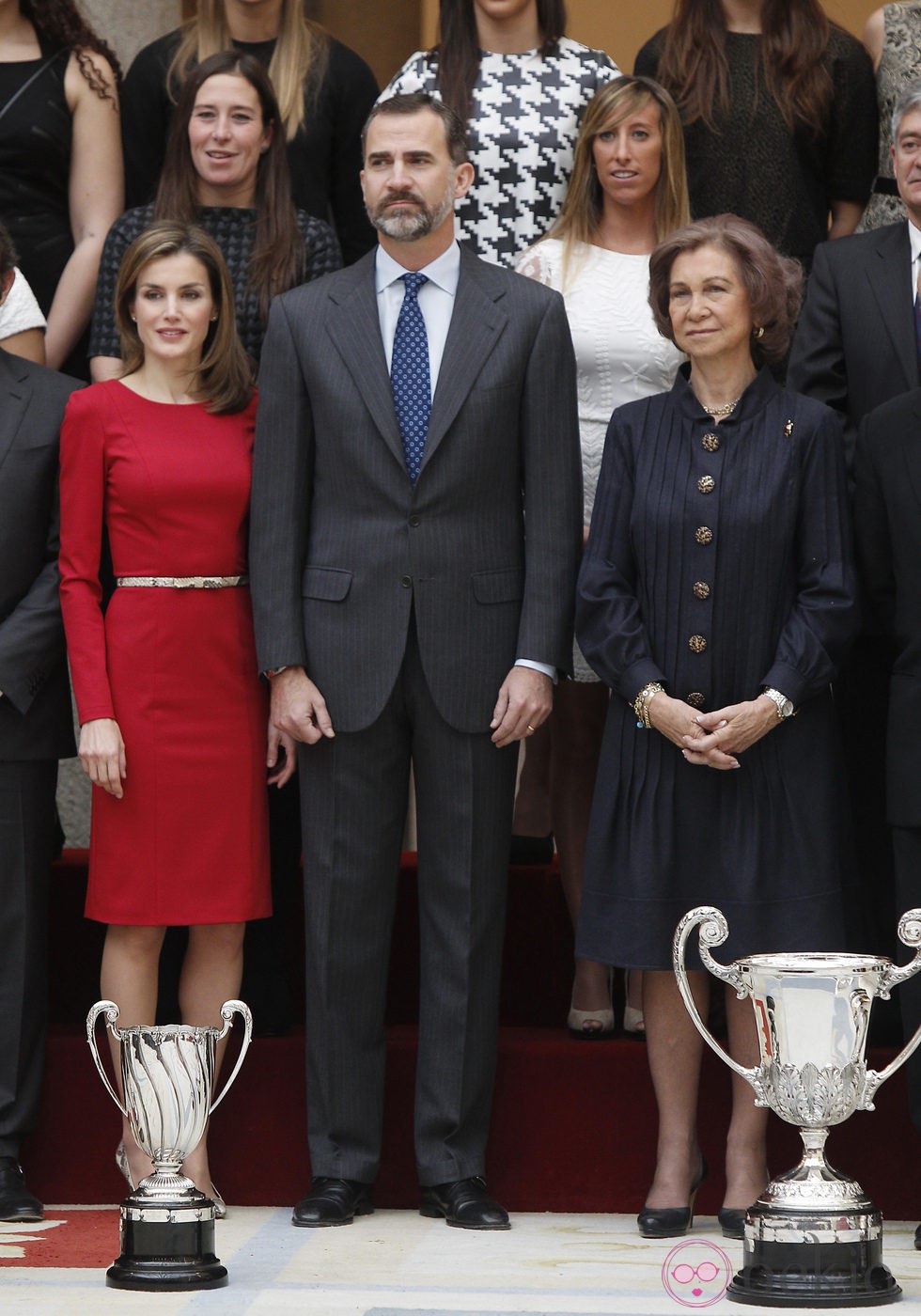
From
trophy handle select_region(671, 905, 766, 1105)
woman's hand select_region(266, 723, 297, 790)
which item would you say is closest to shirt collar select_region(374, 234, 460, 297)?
woman's hand select_region(266, 723, 297, 790)

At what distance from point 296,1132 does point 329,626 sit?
996mm

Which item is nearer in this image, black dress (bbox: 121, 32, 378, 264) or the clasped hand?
the clasped hand

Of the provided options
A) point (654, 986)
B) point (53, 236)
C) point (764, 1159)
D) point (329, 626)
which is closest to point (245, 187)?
point (53, 236)

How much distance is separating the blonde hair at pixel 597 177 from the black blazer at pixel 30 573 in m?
1.08

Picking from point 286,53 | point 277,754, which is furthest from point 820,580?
point 286,53

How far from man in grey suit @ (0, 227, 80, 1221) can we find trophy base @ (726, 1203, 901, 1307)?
139 centimetres

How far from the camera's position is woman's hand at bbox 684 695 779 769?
375 centimetres

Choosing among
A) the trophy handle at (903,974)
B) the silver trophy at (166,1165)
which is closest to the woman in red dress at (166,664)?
the silver trophy at (166,1165)

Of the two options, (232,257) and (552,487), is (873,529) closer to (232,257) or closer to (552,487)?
(552,487)

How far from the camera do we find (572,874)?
177 inches

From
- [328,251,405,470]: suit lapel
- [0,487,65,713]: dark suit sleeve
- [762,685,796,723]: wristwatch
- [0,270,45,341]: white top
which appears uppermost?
[0,270,45,341]: white top

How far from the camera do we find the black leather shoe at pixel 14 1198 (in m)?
3.99

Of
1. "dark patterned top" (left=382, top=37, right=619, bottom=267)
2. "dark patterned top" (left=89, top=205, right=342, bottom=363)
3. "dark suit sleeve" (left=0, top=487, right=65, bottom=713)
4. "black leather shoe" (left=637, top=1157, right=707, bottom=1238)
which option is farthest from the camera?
"dark patterned top" (left=382, top=37, right=619, bottom=267)

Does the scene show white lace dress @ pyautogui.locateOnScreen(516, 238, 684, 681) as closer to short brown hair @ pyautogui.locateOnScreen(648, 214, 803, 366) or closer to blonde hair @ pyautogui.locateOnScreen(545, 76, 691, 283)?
blonde hair @ pyautogui.locateOnScreen(545, 76, 691, 283)
